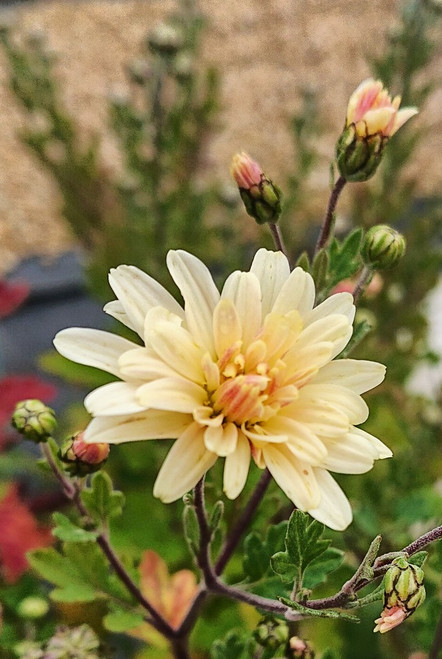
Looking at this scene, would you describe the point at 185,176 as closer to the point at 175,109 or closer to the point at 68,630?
the point at 175,109

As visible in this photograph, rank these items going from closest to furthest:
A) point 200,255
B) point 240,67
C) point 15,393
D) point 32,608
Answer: point 32,608 < point 15,393 < point 200,255 < point 240,67

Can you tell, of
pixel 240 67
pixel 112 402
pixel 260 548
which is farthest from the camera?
pixel 240 67

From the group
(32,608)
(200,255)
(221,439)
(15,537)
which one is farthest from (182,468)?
(200,255)

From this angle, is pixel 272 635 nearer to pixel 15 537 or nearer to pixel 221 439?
pixel 221 439

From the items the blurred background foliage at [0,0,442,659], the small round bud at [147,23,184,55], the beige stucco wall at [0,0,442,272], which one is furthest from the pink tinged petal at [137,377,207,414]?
the beige stucco wall at [0,0,442,272]

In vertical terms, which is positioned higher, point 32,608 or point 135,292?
point 135,292
